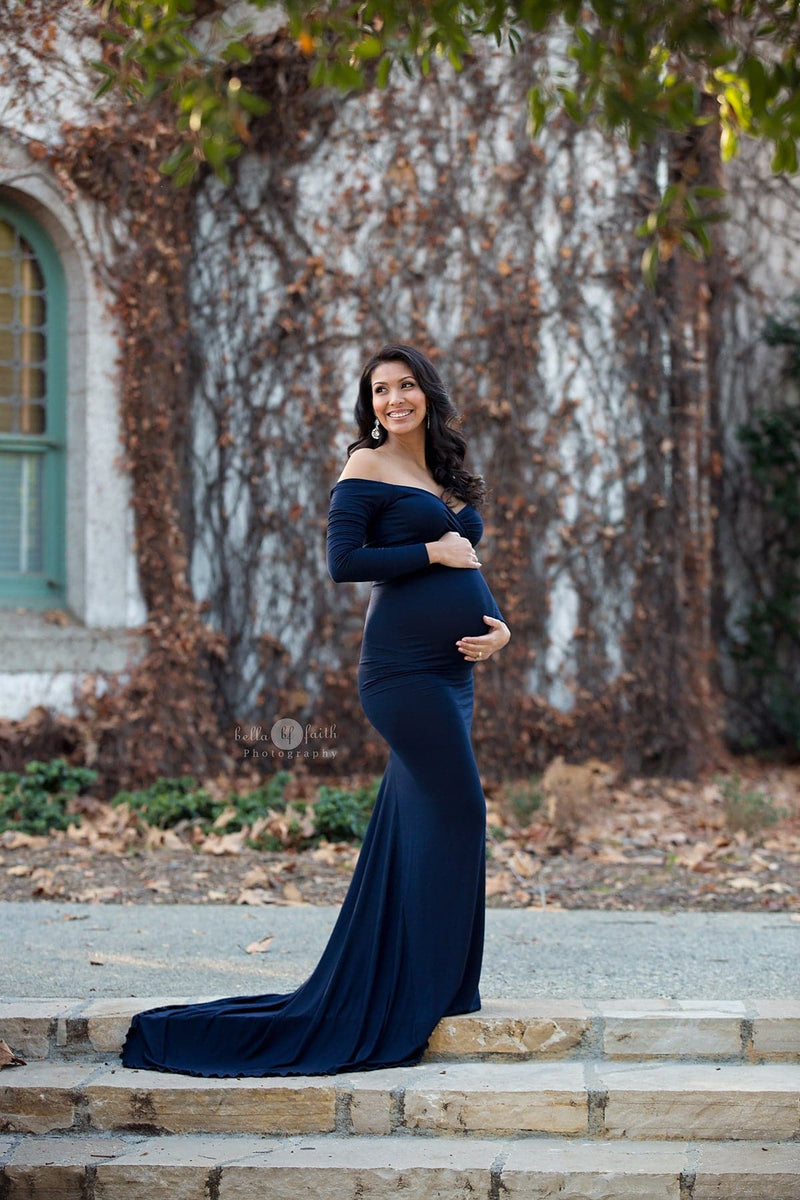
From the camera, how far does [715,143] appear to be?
401 inches

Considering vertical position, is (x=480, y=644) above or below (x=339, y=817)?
above

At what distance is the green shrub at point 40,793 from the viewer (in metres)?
7.61

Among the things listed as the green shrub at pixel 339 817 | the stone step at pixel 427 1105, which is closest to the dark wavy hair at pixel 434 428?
the stone step at pixel 427 1105

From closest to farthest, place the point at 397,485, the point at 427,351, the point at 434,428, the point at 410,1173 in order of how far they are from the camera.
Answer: the point at 410,1173 → the point at 397,485 → the point at 434,428 → the point at 427,351

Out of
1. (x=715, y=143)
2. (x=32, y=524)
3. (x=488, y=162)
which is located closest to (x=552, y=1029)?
(x=32, y=524)

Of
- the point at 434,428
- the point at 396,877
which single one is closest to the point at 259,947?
the point at 396,877

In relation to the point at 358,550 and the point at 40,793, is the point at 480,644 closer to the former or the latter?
the point at 358,550

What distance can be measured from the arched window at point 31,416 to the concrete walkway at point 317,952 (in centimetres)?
339

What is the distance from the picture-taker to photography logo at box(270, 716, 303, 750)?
9.23 meters

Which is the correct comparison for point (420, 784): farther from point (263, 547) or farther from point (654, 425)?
point (654, 425)

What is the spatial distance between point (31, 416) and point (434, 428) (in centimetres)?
526

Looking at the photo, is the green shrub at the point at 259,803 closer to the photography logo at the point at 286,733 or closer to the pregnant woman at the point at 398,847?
the photography logo at the point at 286,733

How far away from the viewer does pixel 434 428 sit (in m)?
4.52

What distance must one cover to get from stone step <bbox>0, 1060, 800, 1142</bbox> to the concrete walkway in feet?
2.04
